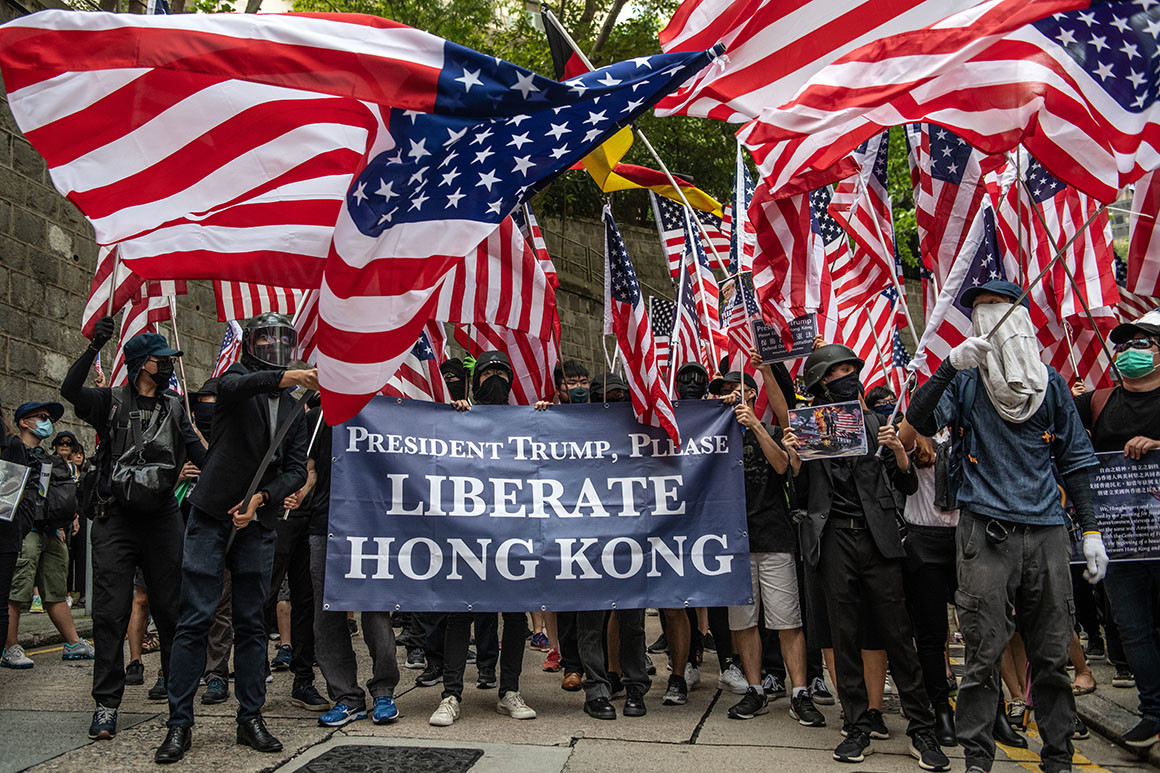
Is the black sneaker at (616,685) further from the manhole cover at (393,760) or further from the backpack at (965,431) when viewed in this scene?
the backpack at (965,431)

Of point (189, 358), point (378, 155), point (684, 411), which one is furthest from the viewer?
point (189, 358)

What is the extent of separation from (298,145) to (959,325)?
152 inches

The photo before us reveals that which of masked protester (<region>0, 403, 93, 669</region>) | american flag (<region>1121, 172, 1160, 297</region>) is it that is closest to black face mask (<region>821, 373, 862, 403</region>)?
american flag (<region>1121, 172, 1160, 297</region>)

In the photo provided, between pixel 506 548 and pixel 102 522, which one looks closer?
pixel 102 522

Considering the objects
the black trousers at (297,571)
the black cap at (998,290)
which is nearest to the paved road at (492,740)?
the black trousers at (297,571)

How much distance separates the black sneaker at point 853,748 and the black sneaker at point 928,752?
0.26 metres

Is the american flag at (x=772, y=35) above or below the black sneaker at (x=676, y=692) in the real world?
above

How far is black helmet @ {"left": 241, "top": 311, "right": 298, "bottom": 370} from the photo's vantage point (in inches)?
237

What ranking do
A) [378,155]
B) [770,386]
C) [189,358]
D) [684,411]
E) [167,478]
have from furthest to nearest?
[189,358] → [684,411] → [770,386] → [167,478] → [378,155]

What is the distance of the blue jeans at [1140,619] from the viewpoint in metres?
5.72

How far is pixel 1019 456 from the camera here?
5.18 m

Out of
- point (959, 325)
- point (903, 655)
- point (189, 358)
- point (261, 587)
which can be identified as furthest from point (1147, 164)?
point (189, 358)

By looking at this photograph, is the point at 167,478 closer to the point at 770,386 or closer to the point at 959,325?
the point at 770,386

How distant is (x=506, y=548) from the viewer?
22.0 feet
